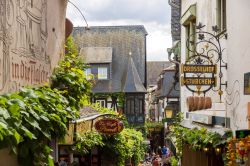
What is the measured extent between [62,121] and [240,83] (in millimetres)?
4138

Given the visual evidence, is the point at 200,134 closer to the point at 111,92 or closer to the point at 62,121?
the point at 62,121

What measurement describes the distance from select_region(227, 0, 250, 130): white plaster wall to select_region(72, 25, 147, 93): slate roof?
3426 cm

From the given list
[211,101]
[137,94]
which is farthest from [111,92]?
[211,101]

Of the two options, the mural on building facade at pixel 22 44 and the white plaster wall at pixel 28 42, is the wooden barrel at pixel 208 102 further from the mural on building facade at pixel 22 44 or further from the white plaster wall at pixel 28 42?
the mural on building facade at pixel 22 44

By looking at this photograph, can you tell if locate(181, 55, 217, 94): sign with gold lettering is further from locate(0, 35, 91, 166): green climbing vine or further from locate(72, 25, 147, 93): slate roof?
locate(72, 25, 147, 93): slate roof

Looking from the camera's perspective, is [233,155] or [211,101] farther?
[211,101]

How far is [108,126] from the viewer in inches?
702

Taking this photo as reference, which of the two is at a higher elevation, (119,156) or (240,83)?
(240,83)

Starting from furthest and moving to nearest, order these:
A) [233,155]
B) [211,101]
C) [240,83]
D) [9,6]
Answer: [211,101], [240,83], [233,155], [9,6]

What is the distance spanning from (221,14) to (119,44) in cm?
3459

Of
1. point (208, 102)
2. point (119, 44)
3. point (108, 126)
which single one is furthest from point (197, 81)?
point (119, 44)

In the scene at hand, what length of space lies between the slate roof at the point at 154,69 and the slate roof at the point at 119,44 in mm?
27616

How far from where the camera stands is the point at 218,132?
1126cm

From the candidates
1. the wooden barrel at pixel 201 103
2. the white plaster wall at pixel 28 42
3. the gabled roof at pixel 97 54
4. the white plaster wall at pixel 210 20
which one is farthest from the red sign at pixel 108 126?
the gabled roof at pixel 97 54
